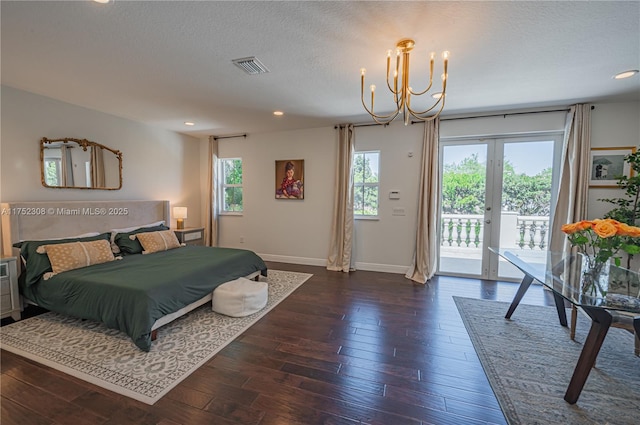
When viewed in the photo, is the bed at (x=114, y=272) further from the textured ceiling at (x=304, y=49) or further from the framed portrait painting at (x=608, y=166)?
the framed portrait painting at (x=608, y=166)

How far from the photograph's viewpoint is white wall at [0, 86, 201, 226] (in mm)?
2988

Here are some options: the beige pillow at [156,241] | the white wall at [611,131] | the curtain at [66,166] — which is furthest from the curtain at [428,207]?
the curtain at [66,166]

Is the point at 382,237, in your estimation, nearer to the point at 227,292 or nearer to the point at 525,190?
the point at 525,190

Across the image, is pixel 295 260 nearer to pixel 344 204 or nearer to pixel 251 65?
pixel 344 204

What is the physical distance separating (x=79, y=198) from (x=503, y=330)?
542cm

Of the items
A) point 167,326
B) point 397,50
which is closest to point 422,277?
point 397,50

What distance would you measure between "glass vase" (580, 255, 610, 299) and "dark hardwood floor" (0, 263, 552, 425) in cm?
97

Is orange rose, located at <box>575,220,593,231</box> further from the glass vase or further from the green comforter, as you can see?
Answer: the green comforter

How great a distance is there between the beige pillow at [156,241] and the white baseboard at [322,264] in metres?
1.83

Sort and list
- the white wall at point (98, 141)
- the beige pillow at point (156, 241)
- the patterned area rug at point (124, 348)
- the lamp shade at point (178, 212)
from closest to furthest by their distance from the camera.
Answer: the patterned area rug at point (124, 348)
the white wall at point (98, 141)
the beige pillow at point (156, 241)
the lamp shade at point (178, 212)

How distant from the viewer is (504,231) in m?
4.10

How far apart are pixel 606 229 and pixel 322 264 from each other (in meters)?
3.75

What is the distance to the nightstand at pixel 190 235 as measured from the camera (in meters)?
4.64

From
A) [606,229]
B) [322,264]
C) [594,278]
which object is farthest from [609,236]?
[322,264]
